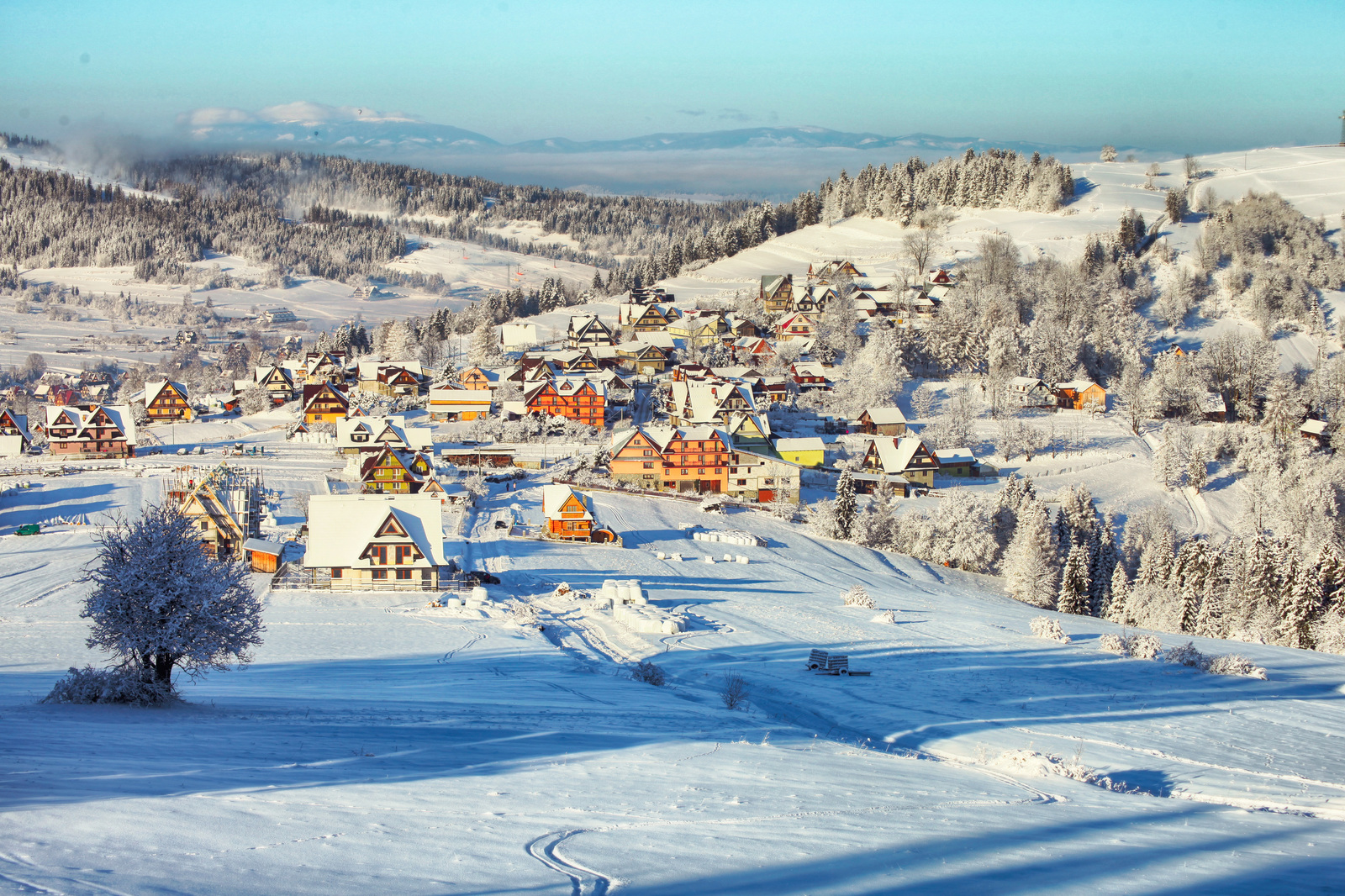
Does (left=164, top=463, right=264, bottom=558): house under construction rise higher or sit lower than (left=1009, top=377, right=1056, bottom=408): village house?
lower

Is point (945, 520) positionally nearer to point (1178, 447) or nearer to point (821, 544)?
point (821, 544)

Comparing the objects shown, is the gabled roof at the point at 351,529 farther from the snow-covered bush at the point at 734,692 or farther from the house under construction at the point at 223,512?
the snow-covered bush at the point at 734,692

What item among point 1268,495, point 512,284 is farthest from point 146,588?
point 512,284

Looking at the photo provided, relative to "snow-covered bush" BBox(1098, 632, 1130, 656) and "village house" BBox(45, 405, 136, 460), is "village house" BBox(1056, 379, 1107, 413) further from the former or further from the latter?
"village house" BBox(45, 405, 136, 460)

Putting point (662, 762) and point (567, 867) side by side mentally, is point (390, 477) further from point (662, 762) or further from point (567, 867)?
point (567, 867)

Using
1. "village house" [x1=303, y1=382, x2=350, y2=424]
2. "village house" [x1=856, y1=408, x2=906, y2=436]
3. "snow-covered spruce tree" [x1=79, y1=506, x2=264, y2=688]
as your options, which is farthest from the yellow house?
"snow-covered spruce tree" [x1=79, y1=506, x2=264, y2=688]
